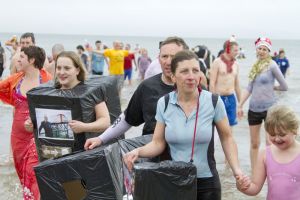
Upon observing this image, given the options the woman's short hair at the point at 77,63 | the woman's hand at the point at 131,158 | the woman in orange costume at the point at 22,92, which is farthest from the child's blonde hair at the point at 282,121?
the woman in orange costume at the point at 22,92

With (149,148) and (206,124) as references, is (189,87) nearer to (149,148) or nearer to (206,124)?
(206,124)

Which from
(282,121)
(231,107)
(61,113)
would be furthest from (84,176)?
(231,107)

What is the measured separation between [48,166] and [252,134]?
12.9 feet

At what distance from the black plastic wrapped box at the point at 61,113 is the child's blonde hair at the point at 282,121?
1571 millimetres

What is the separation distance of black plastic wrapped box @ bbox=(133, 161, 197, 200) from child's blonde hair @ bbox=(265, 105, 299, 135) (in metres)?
0.52

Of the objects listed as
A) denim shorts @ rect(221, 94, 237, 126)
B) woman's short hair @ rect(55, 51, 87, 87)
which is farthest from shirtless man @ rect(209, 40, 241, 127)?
woman's short hair @ rect(55, 51, 87, 87)

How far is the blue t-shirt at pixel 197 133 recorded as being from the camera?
10.9ft

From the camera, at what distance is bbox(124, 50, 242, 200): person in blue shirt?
3.33 metres

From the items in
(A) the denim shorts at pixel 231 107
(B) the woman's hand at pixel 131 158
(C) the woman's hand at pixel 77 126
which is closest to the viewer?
(B) the woman's hand at pixel 131 158

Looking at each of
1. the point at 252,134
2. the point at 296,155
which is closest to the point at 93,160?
the point at 296,155

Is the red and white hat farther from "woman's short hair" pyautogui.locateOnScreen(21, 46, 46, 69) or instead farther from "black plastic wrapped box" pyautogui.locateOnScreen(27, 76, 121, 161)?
"black plastic wrapped box" pyautogui.locateOnScreen(27, 76, 121, 161)

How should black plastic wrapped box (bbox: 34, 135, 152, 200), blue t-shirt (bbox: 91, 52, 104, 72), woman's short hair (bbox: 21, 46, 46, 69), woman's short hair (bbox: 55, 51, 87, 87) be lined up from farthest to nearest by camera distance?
blue t-shirt (bbox: 91, 52, 104, 72) < woman's short hair (bbox: 21, 46, 46, 69) < woman's short hair (bbox: 55, 51, 87, 87) < black plastic wrapped box (bbox: 34, 135, 152, 200)

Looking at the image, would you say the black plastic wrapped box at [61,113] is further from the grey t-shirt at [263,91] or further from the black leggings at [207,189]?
the grey t-shirt at [263,91]

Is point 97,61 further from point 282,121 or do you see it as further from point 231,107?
point 282,121
